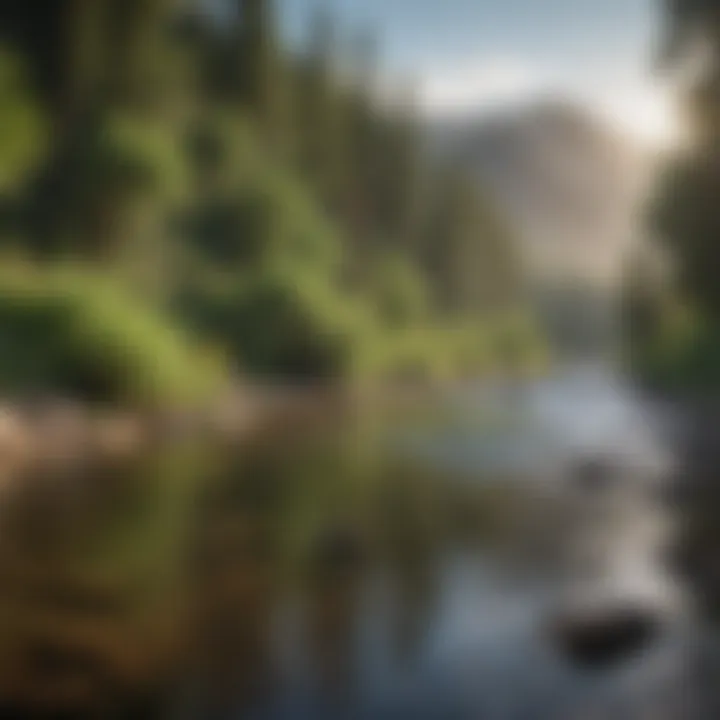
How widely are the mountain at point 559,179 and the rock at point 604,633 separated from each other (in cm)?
67

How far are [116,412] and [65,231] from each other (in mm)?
445

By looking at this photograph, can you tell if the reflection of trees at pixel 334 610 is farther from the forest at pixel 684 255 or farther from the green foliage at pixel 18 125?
the green foliage at pixel 18 125

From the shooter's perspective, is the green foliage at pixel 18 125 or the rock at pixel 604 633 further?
the green foliage at pixel 18 125

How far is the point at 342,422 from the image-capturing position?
2205mm

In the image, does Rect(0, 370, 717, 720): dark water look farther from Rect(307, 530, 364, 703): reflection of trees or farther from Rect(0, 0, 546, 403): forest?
Rect(0, 0, 546, 403): forest

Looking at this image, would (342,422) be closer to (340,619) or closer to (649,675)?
(340,619)

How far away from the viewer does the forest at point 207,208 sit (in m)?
2.04

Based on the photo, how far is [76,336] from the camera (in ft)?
7.00

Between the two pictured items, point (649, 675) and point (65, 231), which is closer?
point (649, 675)

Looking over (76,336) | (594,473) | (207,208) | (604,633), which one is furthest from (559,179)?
(76,336)

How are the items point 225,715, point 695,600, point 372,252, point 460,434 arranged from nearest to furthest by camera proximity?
point 225,715, point 695,600, point 372,252, point 460,434

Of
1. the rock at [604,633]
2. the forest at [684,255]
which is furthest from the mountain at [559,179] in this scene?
the rock at [604,633]

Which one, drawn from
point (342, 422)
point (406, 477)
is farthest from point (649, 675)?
point (342, 422)

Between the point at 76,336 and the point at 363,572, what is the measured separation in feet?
2.94
